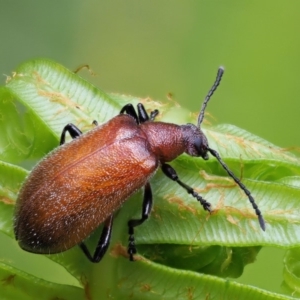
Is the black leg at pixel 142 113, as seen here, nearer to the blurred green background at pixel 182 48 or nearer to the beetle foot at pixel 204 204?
the beetle foot at pixel 204 204

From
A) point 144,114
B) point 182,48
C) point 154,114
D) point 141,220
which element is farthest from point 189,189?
point 182,48

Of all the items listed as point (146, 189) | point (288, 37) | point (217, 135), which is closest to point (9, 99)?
point (146, 189)

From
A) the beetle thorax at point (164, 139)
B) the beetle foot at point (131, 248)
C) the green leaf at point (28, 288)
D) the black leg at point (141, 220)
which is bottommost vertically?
the green leaf at point (28, 288)

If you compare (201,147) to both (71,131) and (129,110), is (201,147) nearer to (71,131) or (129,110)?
(129,110)

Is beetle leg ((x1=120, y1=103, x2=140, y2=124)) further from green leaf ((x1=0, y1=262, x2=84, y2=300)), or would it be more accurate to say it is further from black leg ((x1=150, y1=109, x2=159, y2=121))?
green leaf ((x1=0, y1=262, x2=84, y2=300))

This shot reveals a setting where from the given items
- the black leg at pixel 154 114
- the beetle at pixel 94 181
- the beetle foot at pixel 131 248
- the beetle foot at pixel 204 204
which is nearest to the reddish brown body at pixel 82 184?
the beetle at pixel 94 181

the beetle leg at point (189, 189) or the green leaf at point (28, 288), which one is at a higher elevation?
the beetle leg at point (189, 189)

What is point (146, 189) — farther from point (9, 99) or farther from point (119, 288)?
point (9, 99)
